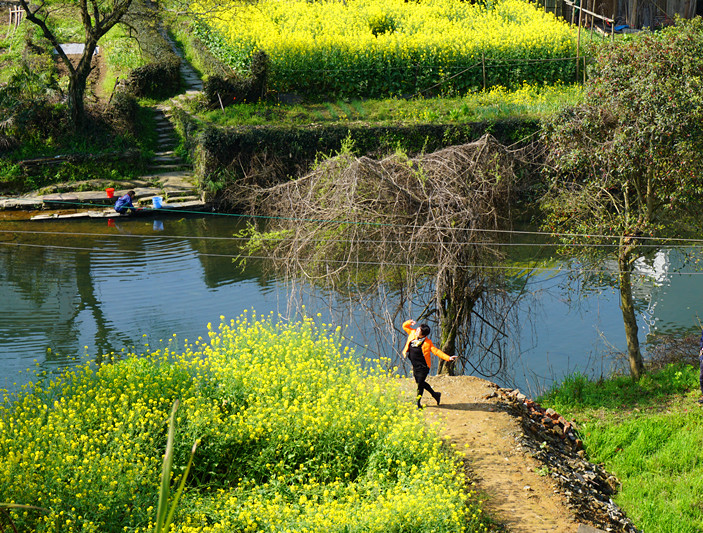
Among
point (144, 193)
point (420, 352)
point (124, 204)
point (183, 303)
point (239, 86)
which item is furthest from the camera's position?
point (239, 86)

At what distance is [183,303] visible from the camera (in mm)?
14922

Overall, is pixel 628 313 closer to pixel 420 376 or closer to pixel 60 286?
pixel 420 376

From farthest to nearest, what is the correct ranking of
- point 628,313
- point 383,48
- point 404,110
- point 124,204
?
point 383,48
point 404,110
point 124,204
point 628,313

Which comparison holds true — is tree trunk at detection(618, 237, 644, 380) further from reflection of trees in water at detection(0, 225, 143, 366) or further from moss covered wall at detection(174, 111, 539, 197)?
moss covered wall at detection(174, 111, 539, 197)

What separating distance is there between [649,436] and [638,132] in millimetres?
4514

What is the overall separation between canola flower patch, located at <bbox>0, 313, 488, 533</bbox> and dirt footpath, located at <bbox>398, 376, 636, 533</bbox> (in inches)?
18.1

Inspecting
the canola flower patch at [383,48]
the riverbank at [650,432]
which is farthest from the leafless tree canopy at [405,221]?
the canola flower patch at [383,48]

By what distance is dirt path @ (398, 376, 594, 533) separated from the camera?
7801 millimetres

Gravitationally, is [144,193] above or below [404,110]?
below

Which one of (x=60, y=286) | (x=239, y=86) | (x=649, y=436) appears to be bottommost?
(x=649, y=436)

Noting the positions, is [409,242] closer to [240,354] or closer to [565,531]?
[240,354]

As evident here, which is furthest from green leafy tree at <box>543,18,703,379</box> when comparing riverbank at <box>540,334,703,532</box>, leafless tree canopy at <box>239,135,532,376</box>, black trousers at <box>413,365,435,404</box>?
black trousers at <box>413,365,435,404</box>

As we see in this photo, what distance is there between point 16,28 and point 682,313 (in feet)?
89.6

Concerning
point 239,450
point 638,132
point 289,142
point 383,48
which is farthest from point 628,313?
point 383,48
